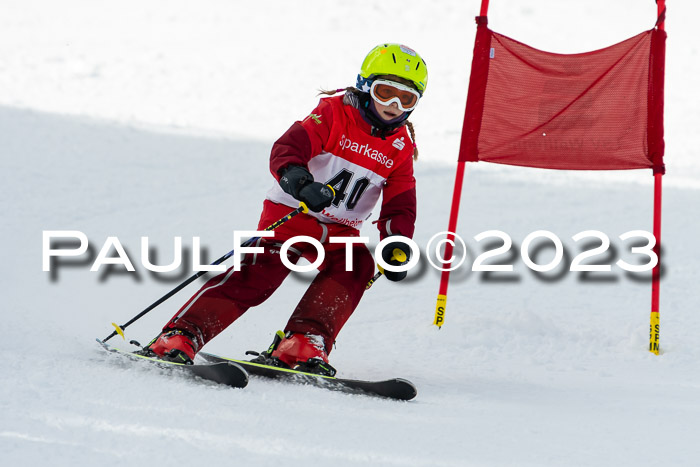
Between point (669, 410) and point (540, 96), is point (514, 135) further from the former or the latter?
point (669, 410)

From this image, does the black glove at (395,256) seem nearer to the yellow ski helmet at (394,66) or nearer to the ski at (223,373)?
the yellow ski helmet at (394,66)

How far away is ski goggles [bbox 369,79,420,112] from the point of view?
3.91m

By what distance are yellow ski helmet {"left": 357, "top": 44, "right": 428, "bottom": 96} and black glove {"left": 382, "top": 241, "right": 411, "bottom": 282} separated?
0.79 metres

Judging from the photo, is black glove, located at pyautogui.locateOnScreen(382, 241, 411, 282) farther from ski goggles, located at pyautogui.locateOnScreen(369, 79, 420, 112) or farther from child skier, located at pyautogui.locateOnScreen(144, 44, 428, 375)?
ski goggles, located at pyautogui.locateOnScreen(369, 79, 420, 112)

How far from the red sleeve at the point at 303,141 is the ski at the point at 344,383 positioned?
93cm

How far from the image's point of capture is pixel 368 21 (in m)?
20.2

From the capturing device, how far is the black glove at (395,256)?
13.0 feet

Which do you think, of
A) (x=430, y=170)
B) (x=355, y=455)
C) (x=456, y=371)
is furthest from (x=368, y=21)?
(x=355, y=455)

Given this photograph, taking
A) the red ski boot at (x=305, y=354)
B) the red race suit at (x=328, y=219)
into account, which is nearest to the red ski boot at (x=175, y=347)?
the red race suit at (x=328, y=219)

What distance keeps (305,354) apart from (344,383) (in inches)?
12.6

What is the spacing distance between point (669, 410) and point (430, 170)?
6957mm

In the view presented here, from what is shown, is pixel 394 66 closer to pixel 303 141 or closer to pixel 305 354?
pixel 303 141

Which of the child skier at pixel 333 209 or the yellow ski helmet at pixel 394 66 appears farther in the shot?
the yellow ski helmet at pixel 394 66
